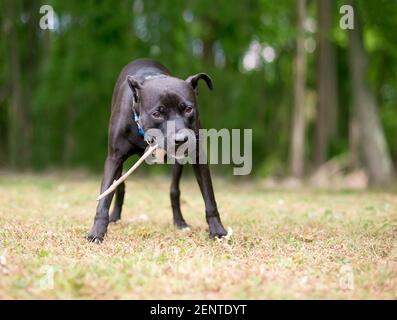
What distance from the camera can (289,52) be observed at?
23.8 metres

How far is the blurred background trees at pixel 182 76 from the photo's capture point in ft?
51.6

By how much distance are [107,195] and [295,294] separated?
8.07 ft

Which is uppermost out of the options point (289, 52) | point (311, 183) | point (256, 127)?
point (289, 52)

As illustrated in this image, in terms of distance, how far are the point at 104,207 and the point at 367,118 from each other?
29.7 ft

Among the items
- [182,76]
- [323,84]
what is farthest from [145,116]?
[323,84]

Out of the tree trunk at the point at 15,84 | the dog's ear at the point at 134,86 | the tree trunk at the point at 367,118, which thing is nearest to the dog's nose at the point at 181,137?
the dog's ear at the point at 134,86

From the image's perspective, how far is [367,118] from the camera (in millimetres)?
13844

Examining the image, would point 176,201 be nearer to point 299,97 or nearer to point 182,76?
point 182,76

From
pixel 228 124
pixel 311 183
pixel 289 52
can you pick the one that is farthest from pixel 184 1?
pixel 289 52

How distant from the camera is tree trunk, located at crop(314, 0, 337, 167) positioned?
54.7 ft

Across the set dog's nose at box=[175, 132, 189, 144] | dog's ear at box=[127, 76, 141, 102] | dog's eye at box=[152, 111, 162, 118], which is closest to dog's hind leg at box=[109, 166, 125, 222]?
dog's ear at box=[127, 76, 141, 102]

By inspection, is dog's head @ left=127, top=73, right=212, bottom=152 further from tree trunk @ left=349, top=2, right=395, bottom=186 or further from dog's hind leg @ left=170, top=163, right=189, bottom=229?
tree trunk @ left=349, top=2, right=395, bottom=186

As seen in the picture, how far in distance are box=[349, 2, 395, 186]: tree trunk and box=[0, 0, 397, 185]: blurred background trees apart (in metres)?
0.02

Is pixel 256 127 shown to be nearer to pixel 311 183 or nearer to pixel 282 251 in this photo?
pixel 311 183
